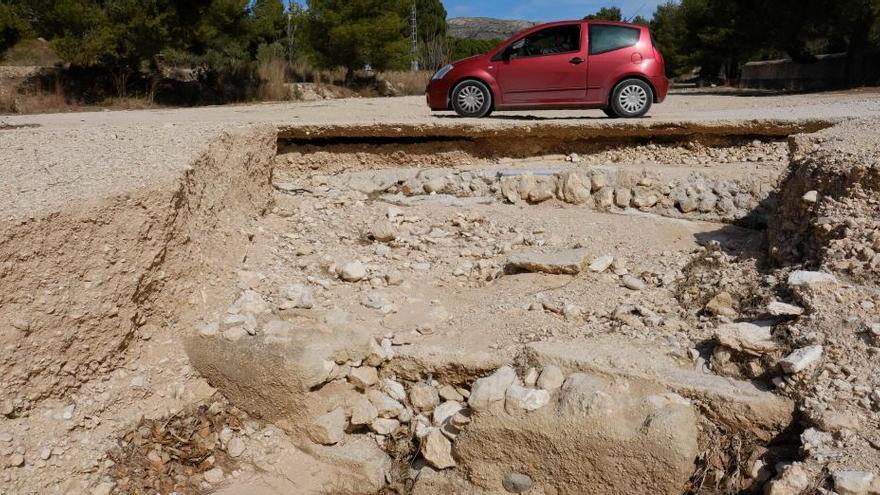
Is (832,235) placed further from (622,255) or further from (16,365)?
(16,365)

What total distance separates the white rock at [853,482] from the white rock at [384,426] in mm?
2427

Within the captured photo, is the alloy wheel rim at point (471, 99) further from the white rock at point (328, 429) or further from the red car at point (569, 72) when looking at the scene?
the white rock at point (328, 429)

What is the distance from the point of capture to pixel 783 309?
3980 mm

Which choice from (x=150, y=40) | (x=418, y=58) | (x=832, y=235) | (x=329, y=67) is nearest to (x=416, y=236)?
(x=832, y=235)

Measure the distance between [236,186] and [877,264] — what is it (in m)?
4.87

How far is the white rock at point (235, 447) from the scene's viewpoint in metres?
4.24

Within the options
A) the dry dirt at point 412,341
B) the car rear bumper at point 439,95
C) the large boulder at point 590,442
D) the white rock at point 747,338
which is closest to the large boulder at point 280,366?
the dry dirt at point 412,341

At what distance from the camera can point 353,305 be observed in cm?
531

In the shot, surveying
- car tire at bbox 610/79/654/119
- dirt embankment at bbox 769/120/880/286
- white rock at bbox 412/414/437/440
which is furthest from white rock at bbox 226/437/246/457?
car tire at bbox 610/79/654/119

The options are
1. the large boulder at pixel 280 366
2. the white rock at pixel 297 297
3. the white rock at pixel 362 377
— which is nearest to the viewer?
the large boulder at pixel 280 366

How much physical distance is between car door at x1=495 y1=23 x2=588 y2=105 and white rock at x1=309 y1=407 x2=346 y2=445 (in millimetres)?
6091

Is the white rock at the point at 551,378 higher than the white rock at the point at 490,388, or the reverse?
the white rock at the point at 551,378

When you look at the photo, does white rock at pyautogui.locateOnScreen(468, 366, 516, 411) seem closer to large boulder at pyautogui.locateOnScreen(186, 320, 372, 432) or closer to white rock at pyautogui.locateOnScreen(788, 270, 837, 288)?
large boulder at pyautogui.locateOnScreen(186, 320, 372, 432)

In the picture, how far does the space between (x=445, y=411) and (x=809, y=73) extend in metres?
22.5
